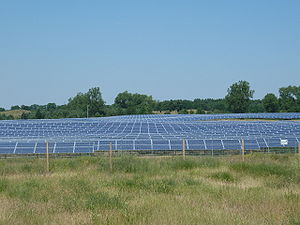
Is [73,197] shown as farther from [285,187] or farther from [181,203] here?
[285,187]

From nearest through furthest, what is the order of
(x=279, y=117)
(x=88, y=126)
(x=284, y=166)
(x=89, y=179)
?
1. (x=89, y=179)
2. (x=284, y=166)
3. (x=88, y=126)
4. (x=279, y=117)

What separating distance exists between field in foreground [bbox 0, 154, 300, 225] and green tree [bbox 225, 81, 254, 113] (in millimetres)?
67258

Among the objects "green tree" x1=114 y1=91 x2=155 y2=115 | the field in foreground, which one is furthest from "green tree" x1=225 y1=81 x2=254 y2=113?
the field in foreground

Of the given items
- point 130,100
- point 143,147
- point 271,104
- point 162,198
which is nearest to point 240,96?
point 271,104

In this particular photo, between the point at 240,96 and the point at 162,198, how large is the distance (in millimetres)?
74096

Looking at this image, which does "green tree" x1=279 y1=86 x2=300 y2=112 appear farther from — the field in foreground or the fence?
the field in foreground

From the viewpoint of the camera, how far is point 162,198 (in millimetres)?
9453

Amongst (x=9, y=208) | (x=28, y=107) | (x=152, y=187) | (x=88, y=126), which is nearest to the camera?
(x=9, y=208)

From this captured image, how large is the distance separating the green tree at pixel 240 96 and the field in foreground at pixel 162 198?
67.3 m

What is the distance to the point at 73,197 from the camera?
9.77m

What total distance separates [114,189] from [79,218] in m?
3.45

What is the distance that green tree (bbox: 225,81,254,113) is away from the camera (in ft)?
267

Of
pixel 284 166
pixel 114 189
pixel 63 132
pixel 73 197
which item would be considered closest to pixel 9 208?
pixel 73 197

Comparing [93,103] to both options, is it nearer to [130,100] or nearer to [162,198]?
[130,100]
